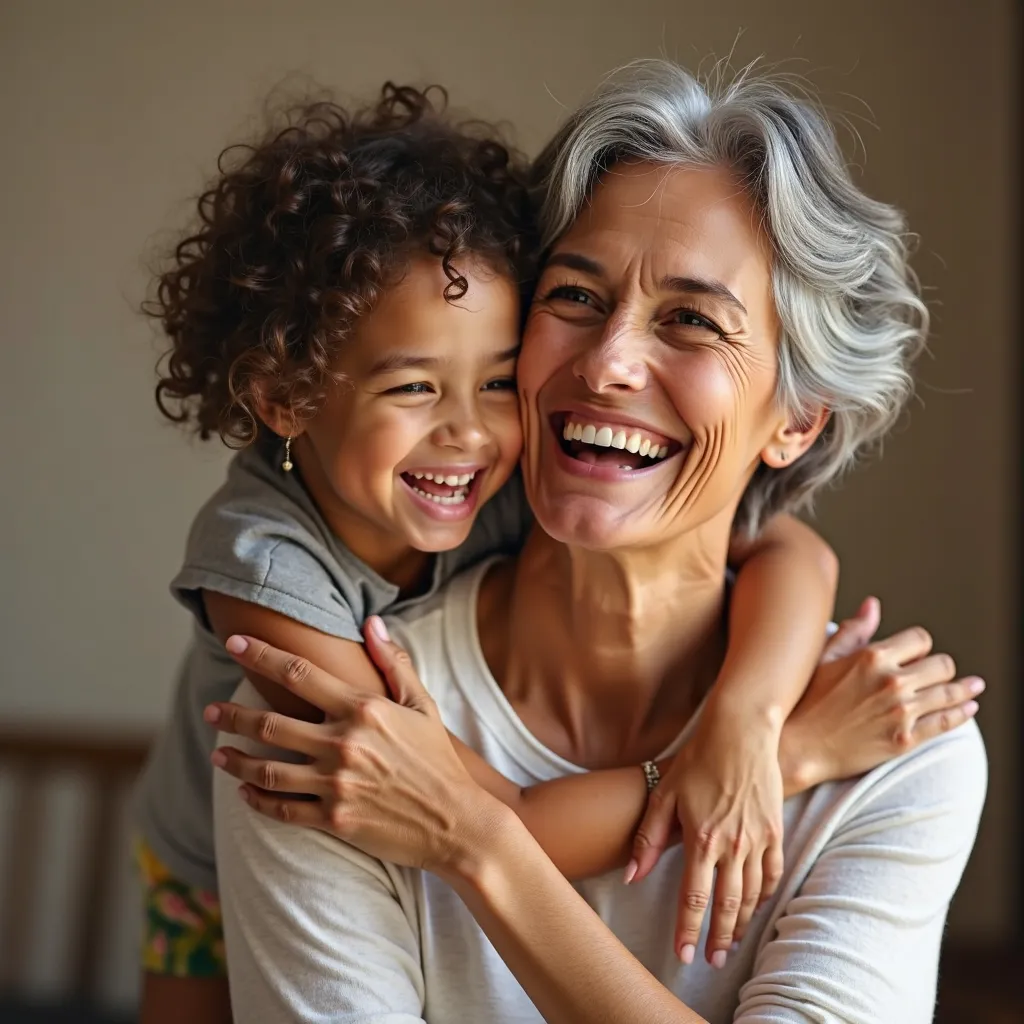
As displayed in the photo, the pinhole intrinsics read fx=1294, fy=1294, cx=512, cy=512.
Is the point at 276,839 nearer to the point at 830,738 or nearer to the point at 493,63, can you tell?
the point at 830,738

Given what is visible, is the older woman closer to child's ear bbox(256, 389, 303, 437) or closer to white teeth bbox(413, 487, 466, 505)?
white teeth bbox(413, 487, 466, 505)

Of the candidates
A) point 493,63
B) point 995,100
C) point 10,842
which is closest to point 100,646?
point 10,842

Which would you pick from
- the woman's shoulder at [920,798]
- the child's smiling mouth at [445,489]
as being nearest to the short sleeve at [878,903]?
the woman's shoulder at [920,798]

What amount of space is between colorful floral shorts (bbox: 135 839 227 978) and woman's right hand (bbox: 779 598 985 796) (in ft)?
3.10

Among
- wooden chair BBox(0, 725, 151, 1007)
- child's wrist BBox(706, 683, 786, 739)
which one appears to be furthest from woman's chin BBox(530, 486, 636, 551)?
wooden chair BBox(0, 725, 151, 1007)

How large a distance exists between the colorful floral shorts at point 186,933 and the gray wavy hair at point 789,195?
1.12m

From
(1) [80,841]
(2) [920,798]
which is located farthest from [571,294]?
(1) [80,841]

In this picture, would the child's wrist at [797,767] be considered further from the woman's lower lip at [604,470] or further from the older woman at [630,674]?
the woman's lower lip at [604,470]

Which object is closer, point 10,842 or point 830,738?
point 830,738

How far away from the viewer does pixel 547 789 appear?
Answer: 5.01 feet

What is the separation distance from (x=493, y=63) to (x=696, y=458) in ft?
7.16

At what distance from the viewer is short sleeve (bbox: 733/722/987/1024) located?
141 cm

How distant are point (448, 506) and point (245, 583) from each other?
10.7 inches

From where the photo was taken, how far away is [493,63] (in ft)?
11.1
